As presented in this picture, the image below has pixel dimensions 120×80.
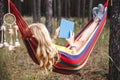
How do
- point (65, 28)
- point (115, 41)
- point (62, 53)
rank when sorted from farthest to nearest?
point (115, 41) → point (65, 28) → point (62, 53)

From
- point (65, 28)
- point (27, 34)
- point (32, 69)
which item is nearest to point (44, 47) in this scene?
point (27, 34)

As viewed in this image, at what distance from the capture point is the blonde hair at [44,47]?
12.2 ft

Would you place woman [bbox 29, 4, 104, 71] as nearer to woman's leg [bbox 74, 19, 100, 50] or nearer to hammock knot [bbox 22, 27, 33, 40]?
hammock knot [bbox 22, 27, 33, 40]

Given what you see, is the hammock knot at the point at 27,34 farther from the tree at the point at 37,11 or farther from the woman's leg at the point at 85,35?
the tree at the point at 37,11

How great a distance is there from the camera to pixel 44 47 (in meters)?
3.76

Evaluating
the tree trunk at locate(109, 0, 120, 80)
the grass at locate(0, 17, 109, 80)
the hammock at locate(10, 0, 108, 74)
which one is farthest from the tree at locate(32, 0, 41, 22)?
the hammock at locate(10, 0, 108, 74)

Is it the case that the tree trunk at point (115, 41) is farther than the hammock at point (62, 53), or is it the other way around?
the tree trunk at point (115, 41)

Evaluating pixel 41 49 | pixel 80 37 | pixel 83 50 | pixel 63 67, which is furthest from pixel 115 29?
pixel 41 49

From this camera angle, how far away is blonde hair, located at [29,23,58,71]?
3723 millimetres

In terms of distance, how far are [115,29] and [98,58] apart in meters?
2.67

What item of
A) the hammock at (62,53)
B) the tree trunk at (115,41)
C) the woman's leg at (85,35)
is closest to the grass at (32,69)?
the tree trunk at (115,41)

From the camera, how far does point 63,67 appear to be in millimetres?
4137

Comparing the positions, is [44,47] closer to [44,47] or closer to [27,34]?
[44,47]

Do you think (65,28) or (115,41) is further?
(115,41)
